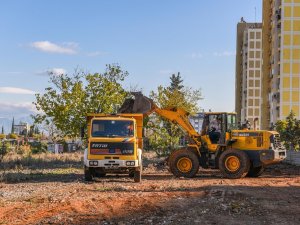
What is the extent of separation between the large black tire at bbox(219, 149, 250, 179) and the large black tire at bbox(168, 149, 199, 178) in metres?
1.21

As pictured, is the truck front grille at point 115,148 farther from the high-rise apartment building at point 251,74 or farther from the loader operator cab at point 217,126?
the high-rise apartment building at point 251,74

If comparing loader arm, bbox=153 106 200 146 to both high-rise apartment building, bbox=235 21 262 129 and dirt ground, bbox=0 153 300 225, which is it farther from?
high-rise apartment building, bbox=235 21 262 129

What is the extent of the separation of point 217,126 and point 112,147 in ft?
19.7

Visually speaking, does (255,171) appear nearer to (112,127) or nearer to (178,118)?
(178,118)

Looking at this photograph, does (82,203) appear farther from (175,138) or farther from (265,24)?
(265,24)

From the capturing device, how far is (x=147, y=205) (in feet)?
45.5

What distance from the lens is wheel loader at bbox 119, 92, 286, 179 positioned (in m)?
23.4

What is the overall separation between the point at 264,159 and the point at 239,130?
1.74 meters

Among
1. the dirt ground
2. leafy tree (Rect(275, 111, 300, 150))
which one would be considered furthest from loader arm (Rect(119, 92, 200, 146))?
leafy tree (Rect(275, 111, 300, 150))

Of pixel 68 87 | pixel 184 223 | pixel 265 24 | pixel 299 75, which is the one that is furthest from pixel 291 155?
pixel 265 24

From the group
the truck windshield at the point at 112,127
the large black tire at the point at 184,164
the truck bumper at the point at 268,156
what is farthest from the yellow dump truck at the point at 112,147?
the truck bumper at the point at 268,156

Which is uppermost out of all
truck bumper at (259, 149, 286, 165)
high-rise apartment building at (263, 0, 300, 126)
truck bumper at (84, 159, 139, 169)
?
high-rise apartment building at (263, 0, 300, 126)

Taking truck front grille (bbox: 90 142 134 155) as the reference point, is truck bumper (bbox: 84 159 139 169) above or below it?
below

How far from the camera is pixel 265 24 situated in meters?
82.4
